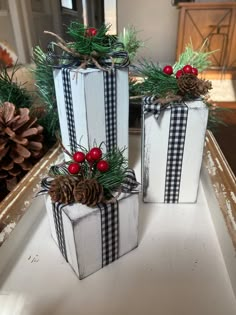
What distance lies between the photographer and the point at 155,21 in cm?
234

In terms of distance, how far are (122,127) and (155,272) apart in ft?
0.75

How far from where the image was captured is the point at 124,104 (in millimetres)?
421

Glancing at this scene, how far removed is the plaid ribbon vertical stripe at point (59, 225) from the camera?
28cm

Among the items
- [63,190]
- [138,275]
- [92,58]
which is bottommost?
[138,275]

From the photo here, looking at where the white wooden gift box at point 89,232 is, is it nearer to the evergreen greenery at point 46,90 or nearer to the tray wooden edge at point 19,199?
the tray wooden edge at point 19,199

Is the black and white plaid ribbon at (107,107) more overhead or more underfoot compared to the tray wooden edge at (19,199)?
more overhead

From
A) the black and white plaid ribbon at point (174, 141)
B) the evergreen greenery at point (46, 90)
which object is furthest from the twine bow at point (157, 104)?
the evergreen greenery at point (46, 90)

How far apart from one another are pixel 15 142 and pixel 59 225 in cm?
20

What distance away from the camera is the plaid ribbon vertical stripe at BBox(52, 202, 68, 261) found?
28 cm

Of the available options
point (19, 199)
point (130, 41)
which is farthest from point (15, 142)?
point (130, 41)

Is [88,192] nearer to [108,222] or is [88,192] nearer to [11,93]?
[108,222]

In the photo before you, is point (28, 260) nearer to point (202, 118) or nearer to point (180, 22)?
point (202, 118)

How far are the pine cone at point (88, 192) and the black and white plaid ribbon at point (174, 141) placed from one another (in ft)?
0.47

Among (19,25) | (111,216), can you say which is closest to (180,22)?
(19,25)
